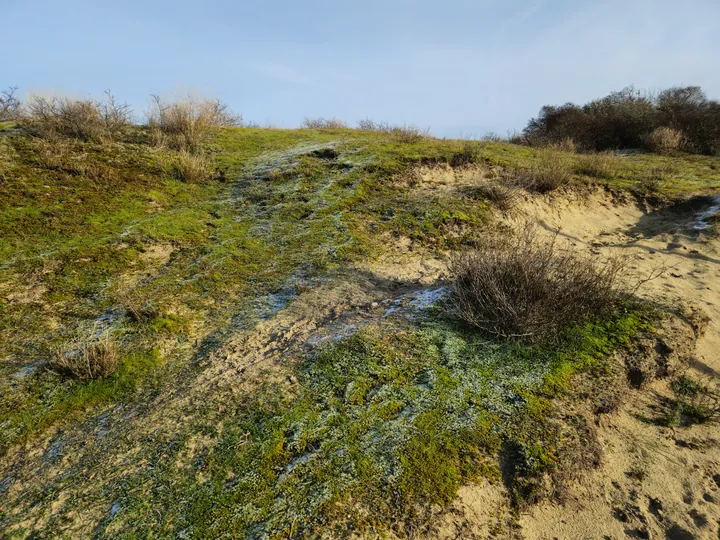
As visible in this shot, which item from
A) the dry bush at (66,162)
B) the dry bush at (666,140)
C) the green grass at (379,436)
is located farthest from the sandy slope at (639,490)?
the dry bush at (666,140)

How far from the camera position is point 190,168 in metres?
6.62

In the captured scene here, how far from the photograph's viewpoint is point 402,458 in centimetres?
223

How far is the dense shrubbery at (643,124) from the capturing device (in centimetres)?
1094

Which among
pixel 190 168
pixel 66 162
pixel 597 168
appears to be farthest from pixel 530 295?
pixel 66 162

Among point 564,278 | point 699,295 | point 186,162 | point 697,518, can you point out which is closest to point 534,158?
point 699,295

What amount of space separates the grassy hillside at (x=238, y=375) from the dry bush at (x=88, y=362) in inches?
2.1

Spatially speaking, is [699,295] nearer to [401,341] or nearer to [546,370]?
[546,370]

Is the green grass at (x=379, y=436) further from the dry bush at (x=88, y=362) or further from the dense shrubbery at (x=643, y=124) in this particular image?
the dense shrubbery at (x=643, y=124)

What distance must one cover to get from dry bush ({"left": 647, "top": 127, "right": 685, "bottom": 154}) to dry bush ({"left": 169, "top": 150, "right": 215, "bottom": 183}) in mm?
11520

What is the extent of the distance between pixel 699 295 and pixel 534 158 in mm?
4993

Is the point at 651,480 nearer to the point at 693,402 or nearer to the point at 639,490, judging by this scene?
the point at 639,490

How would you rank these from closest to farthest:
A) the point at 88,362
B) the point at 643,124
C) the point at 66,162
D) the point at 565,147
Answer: the point at 88,362, the point at 66,162, the point at 565,147, the point at 643,124

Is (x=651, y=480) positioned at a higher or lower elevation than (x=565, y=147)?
lower

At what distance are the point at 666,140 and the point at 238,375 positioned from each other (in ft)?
42.1
